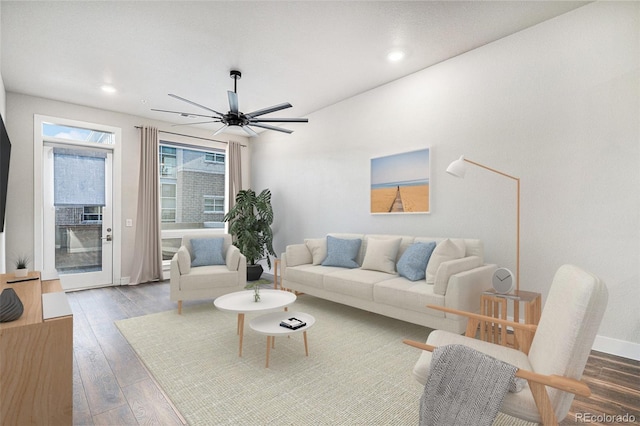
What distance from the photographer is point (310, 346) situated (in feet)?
8.95

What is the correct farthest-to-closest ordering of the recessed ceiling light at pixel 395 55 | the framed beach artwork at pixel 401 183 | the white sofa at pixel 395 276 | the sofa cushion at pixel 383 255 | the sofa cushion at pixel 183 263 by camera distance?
the framed beach artwork at pixel 401 183 → the sofa cushion at pixel 183 263 → the sofa cushion at pixel 383 255 → the recessed ceiling light at pixel 395 55 → the white sofa at pixel 395 276

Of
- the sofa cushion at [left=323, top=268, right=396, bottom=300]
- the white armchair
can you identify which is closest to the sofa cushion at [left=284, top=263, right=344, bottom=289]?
the sofa cushion at [left=323, top=268, right=396, bottom=300]

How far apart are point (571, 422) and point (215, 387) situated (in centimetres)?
213

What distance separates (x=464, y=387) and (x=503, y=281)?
1521mm

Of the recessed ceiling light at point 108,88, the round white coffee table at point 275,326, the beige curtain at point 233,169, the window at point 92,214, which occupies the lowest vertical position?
the round white coffee table at point 275,326

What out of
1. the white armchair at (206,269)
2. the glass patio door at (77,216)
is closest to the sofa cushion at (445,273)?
the white armchair at (206,269)

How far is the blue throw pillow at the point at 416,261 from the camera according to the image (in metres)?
3.20

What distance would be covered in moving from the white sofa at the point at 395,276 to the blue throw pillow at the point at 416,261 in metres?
0.01

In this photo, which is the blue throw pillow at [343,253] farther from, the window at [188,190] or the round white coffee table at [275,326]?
the window at [188,190]

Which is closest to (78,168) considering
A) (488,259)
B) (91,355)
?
(91,355)

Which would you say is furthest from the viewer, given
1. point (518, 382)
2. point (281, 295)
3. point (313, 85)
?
→ point (313, 85)

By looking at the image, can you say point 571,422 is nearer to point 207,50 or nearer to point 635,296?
point 635,296

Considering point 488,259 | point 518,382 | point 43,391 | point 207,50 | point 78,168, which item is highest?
point 207,50
